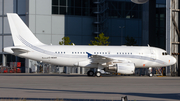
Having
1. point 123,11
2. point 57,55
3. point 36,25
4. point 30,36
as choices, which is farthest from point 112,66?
point 123,11

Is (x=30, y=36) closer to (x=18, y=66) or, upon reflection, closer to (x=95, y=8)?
(x=18, y=66)

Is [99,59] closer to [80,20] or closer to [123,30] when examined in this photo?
[80,20]

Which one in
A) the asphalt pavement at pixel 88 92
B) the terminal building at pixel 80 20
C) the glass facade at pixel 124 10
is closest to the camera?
the asphalt pavement at pixel 88 92

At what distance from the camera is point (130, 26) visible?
2419 inches

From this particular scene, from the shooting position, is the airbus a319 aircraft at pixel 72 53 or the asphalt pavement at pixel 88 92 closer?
the asphalt pavement at pixel 88 92

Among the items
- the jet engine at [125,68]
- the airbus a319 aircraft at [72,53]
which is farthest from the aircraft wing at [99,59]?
the jet engine at [125,68]

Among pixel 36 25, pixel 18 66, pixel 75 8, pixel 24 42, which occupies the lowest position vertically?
pixel 18 66

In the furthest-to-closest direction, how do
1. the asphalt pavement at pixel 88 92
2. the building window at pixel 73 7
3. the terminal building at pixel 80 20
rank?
the building window at pixel 73 7 < the terminal building at pixel 80 20 < the asphalt pavement at pixel 88 92

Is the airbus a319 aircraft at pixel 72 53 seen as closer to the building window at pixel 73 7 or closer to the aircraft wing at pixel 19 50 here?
the aircraft wing at pixel 19 50

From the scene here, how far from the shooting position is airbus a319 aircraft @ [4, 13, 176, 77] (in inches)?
1262

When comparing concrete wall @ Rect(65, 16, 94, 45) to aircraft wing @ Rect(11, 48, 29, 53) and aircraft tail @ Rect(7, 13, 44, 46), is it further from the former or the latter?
aircraft wing @ Rect(11, 48, 29, 53)

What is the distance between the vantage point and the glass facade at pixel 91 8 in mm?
57531

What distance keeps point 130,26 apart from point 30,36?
32777 millimetres

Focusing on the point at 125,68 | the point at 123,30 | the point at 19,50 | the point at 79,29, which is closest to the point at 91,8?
the point at 79,29
